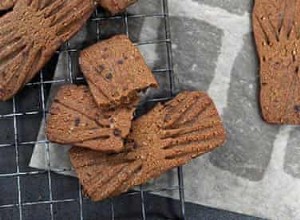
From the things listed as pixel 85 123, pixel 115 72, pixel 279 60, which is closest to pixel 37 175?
pixel 85 123

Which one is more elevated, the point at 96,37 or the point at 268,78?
the point at 96,37

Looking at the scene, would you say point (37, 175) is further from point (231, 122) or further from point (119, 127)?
point (231, 122)

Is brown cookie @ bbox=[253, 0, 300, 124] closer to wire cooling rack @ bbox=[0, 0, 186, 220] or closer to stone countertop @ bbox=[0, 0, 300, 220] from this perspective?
stone countertop @ bbox=[0, 0, 300, 220]

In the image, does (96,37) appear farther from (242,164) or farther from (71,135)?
(242,164)

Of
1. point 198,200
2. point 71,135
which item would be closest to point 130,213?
point 198,200

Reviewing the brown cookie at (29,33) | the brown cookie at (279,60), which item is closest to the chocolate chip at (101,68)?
the brown cookie at (29,33)

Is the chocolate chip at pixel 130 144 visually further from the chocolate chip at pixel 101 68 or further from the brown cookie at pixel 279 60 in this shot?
the brown cookie at pixel 279 60
